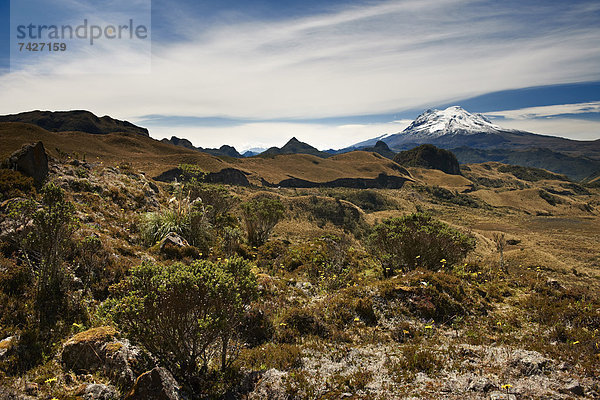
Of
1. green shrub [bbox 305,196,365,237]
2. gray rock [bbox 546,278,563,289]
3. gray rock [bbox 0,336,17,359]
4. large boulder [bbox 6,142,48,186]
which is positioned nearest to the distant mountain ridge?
green shrub [bbox 305,196,365,237]

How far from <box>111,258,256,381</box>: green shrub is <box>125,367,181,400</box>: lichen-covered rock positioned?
25.0 inches

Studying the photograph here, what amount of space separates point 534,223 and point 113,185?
246 feet

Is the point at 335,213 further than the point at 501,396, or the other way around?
the point at 335,213

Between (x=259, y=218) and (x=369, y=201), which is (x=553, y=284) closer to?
(x=259, y=218)

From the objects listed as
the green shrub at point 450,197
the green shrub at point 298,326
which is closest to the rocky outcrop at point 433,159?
the green shrub at point 450,197

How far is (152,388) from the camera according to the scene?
143 inches

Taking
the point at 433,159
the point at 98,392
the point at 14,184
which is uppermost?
the point at 433,159

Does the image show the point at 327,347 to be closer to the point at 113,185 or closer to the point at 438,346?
the point at 438,346

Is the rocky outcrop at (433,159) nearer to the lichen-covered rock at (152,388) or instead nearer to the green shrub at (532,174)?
the green shrub at (532,174)

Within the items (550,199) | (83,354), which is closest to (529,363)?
(83,354)

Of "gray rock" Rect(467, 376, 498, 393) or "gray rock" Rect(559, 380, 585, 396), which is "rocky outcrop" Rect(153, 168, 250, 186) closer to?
"gray rock" Rect(467, 376, 498, 393)

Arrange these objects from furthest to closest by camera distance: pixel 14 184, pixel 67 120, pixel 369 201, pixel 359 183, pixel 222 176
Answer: pixel 67 120, pixel 359 183, pixel 222 176, pixel 369 201, pixel 14 184

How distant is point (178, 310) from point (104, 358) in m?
1.31

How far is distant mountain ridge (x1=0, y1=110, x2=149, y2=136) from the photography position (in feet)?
468
